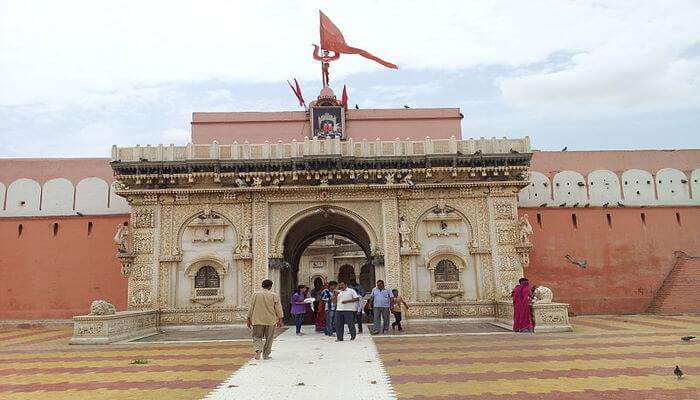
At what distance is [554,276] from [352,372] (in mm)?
12180

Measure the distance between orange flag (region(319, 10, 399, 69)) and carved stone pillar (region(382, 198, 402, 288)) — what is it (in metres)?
6.31

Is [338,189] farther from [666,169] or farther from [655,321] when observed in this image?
[666,169]

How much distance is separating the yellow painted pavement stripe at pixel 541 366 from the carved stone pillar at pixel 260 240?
840 centimetres

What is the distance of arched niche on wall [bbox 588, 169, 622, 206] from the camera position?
61.8ft

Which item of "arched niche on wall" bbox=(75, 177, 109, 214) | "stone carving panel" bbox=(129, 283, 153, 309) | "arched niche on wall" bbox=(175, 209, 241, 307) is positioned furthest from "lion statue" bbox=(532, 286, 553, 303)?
"arched niche on wall" bbox=(75, 177, 109, 214)

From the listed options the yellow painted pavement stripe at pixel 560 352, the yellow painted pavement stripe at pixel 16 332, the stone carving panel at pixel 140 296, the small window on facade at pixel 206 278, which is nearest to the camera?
the yellow painted pavement stripe at pixel 560 352

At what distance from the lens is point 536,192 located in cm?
1894

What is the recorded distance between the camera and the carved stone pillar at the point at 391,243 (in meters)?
15.3

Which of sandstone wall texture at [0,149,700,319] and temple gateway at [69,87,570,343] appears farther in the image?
sandstone wall texture at [0,149,700,319]

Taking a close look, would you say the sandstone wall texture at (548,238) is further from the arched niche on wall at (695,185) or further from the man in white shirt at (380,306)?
the man in white shirt at (380,306)

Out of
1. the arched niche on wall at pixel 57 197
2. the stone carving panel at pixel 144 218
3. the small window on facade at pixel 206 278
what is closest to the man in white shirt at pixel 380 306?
the small window on facade at pixel 206 278

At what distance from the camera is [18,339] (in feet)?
43.0

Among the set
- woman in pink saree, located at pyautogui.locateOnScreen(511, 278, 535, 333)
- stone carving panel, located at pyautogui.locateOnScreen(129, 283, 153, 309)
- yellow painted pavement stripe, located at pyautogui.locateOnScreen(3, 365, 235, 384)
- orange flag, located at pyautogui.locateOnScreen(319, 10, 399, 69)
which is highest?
orange flag, located at pyautogui.locateOnScreen(319, 10, 399, 69)

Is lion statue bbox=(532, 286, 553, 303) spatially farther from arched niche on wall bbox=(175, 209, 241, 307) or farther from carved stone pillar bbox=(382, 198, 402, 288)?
arched niche on wall bbox=(175, 209, 241, 307)
